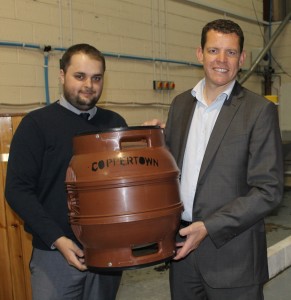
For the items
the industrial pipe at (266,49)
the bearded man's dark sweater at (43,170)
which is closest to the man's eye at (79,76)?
the bearded man's dark sweater at (43,170)

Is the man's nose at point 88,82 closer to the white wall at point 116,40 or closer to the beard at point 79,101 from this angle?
the beard at point 79,101

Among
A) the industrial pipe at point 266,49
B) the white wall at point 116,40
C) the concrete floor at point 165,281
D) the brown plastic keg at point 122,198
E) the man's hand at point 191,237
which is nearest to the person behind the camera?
the brown plastic keg at point 122,198

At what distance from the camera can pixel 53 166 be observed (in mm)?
1334

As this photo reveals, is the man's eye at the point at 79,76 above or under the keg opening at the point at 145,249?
above

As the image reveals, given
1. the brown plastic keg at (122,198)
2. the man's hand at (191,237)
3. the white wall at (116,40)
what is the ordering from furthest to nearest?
the white wall at (116,40), the man's hand at (191,237), the brown plastic keg at (122,198)

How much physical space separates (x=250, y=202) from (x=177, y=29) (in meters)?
3.22

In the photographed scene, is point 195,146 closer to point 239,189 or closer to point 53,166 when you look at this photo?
point 239,189

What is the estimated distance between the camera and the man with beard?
1.30 meters

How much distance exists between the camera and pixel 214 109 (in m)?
1.34

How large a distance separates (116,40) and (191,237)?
263 cm

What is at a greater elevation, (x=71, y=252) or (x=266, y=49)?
(x=266, y=49)

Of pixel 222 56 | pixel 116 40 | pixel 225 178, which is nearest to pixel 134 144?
pixel 225 178

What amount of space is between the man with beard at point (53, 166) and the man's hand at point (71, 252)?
0.03 metres

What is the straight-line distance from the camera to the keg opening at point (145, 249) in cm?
115
